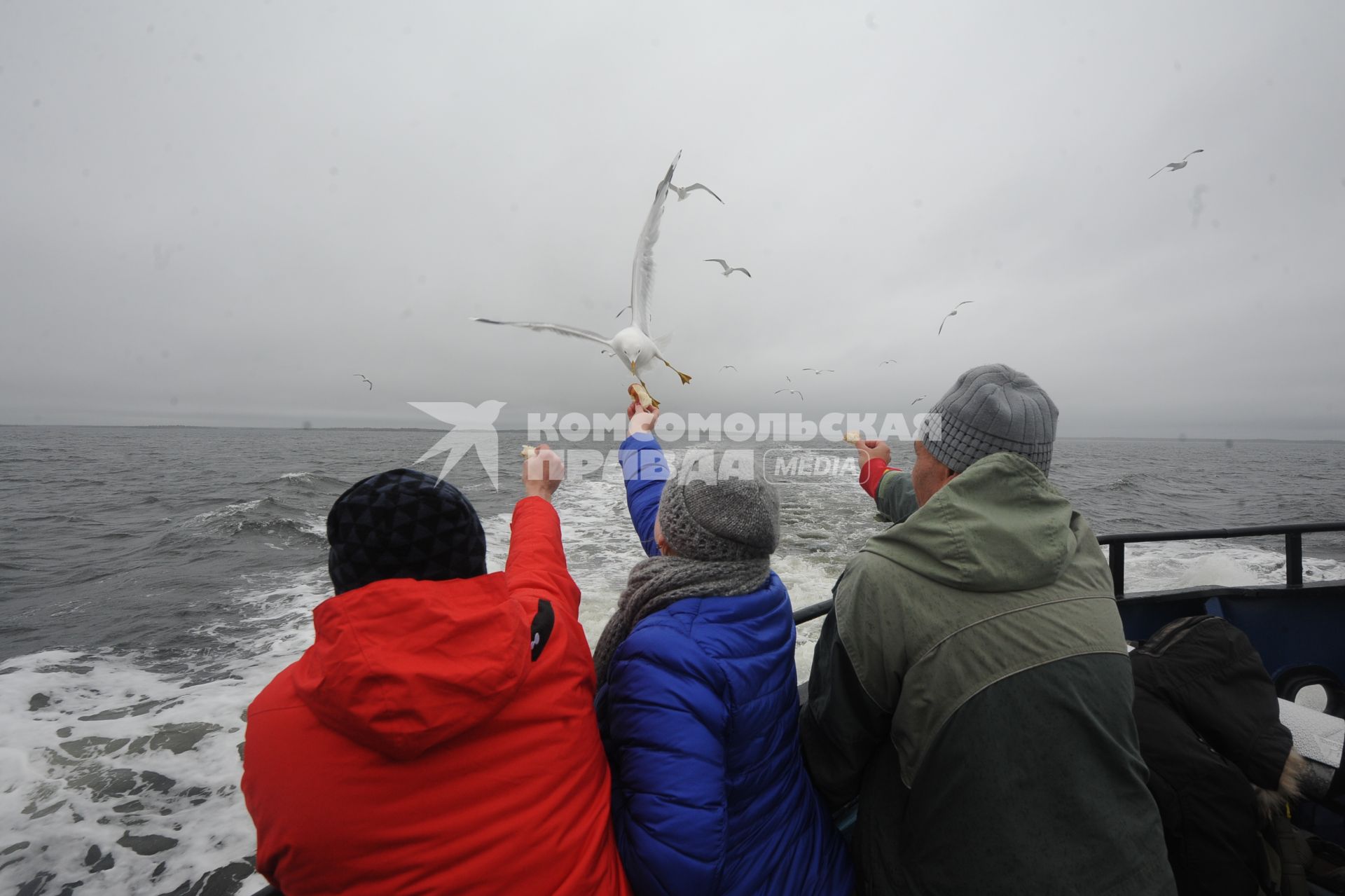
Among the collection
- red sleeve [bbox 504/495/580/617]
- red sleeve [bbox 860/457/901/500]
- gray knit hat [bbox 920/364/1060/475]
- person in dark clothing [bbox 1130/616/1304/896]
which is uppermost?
gray knit hat [bbox 920/364/1060/475]

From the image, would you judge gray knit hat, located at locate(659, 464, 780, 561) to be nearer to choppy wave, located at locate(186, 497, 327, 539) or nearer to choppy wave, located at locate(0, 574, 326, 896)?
choppy wave, located at locate(0, 574, 326, 896)

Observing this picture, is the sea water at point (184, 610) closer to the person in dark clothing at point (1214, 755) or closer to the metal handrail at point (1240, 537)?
the metal handrail at point (1240, 537)

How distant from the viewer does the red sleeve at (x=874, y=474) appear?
2586 mm

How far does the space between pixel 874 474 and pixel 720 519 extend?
1563mm

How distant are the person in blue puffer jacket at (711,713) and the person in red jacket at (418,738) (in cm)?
12

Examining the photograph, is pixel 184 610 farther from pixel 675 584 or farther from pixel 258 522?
pixel 675 584

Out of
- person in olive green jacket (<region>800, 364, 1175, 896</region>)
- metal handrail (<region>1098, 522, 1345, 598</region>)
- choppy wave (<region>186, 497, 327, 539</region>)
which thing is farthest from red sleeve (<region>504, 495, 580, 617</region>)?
choppy wave (<region>186, 497, 327, 539</region>)

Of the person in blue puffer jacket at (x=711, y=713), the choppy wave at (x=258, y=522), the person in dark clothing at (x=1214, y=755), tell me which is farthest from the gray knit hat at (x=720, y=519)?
the choppy wave at (x=258, y=522)

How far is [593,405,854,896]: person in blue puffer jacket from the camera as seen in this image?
112 centimetres

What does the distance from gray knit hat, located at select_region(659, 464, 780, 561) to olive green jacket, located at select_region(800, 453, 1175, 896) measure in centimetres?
24

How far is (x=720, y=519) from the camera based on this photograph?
1264 mm

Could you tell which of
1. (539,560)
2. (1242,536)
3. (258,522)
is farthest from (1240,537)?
(258,522)

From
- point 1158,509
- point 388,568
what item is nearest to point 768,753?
point 388,568

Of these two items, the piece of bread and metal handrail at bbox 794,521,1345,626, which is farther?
metal handrail at bbox 794,521,1345,626
